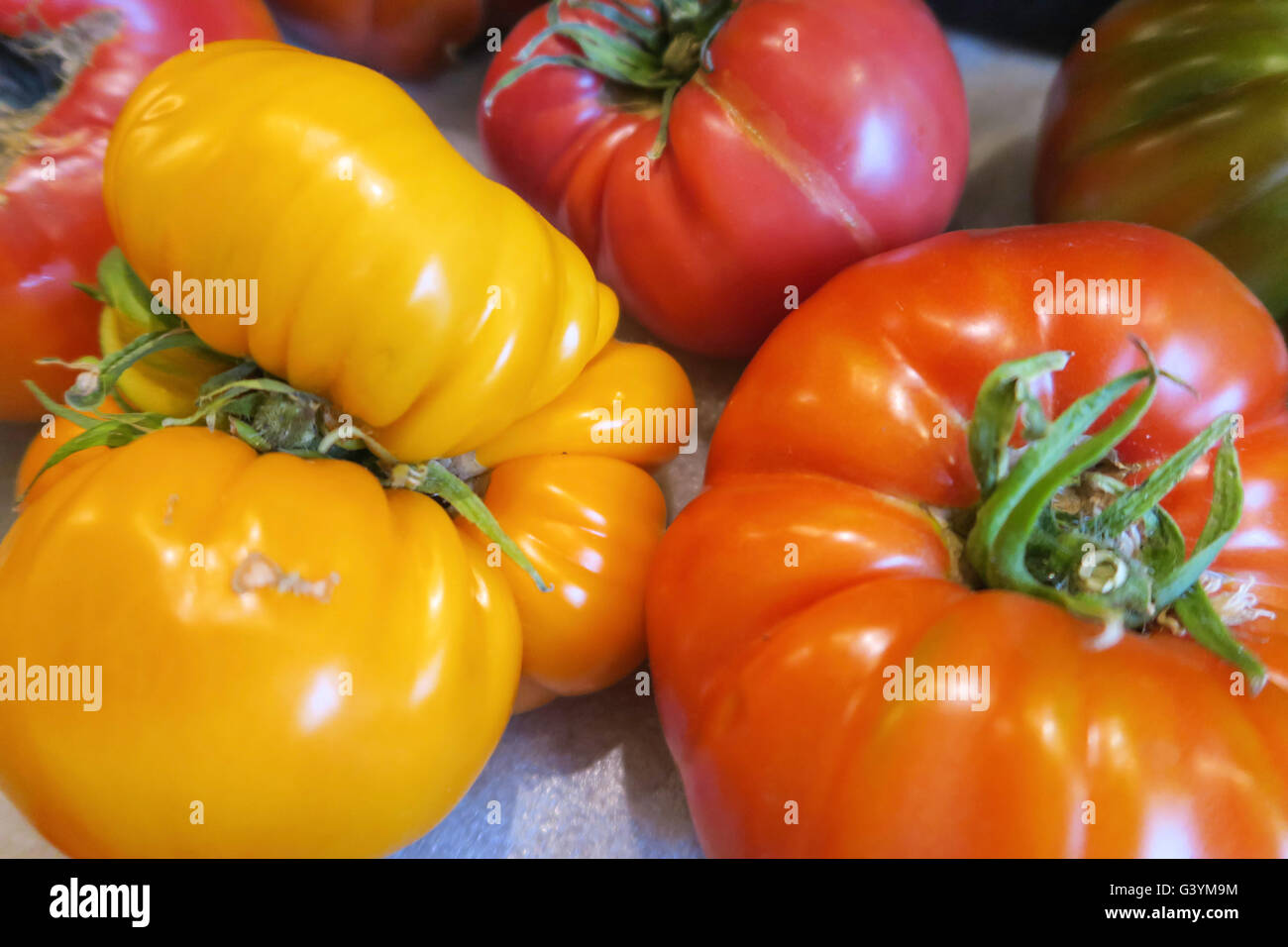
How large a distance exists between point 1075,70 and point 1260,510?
21.1 inches

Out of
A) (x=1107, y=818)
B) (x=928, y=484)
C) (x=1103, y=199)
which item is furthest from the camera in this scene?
(x=1103, y=199)

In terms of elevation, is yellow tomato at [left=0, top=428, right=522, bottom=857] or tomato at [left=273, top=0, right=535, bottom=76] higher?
tomato at [left=273, top=0, right=535, bottom=76]

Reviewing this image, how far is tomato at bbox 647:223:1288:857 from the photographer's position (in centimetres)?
42

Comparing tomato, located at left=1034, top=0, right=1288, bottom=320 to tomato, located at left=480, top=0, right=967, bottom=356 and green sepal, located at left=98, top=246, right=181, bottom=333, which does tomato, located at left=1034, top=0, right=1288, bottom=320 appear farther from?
green sepal, located at left=98, top=246, right=181, bottom=333

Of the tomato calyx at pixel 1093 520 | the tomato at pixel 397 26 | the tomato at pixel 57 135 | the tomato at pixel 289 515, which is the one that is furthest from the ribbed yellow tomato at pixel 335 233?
the tomato at pixel 397 26

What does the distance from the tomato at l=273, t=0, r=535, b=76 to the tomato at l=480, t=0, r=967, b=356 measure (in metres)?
0.20

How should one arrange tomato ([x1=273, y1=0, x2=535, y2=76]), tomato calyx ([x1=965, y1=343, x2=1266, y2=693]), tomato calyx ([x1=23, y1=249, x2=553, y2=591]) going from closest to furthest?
tomato calyx ([x1=965, y1=343, x2=1266, y2=693]) < tomato calyx ([x1=23, y1=249, x2=553, y2=591]) < tomato ([x1=273, y1=0, x2=535, y2=76])

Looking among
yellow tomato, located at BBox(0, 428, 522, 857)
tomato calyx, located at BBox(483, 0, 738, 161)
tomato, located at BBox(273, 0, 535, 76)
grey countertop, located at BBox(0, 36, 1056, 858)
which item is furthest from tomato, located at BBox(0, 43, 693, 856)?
tomato, located at BBox(273, 0, 535, 76)

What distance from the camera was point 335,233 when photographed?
483 millimetres

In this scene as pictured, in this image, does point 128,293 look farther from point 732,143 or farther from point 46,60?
point 732,143

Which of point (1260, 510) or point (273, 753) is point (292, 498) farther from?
point (1260, 510)

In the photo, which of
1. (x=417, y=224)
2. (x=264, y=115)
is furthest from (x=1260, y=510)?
(x=264, y=115)
